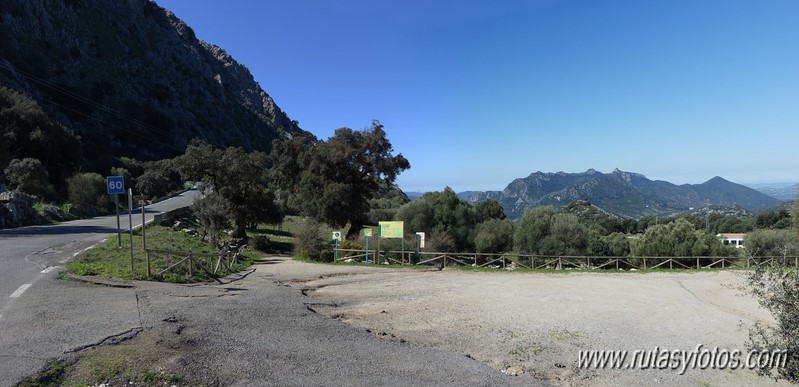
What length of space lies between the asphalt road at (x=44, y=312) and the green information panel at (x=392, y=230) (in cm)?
1572

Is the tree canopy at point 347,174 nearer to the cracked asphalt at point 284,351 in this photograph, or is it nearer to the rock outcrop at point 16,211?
the rock outcrop at point 16,211

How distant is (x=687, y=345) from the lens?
9672 millimetres

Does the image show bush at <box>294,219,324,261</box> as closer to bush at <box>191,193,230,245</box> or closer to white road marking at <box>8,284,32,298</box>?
bush at <box>191,193,230,245</box>

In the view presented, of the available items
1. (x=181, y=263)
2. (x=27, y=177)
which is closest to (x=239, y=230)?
(x=27, y=177)

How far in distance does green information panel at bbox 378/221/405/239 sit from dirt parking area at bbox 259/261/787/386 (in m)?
5.69

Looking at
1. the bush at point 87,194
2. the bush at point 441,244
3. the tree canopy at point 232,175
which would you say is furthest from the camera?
the bush at point 441,244

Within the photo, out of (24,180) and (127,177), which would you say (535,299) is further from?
(127,177)

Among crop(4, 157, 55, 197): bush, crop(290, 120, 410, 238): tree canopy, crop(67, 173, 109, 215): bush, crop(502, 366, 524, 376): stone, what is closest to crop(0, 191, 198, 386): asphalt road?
crop(502, 366, 524, 376): stone

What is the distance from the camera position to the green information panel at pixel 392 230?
2644cm

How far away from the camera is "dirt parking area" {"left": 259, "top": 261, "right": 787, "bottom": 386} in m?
8.04

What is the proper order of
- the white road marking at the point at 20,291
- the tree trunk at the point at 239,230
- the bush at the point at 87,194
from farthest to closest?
the tree trunk at the point at 239,230
the bush at the point at 87,194
the white road marking at the point at 20,291

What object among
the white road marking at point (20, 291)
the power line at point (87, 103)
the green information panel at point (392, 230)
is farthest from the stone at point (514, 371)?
the power line at point (87, 103)

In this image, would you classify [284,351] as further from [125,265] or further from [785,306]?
[125,265]

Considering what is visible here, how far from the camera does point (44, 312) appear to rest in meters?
8.35
